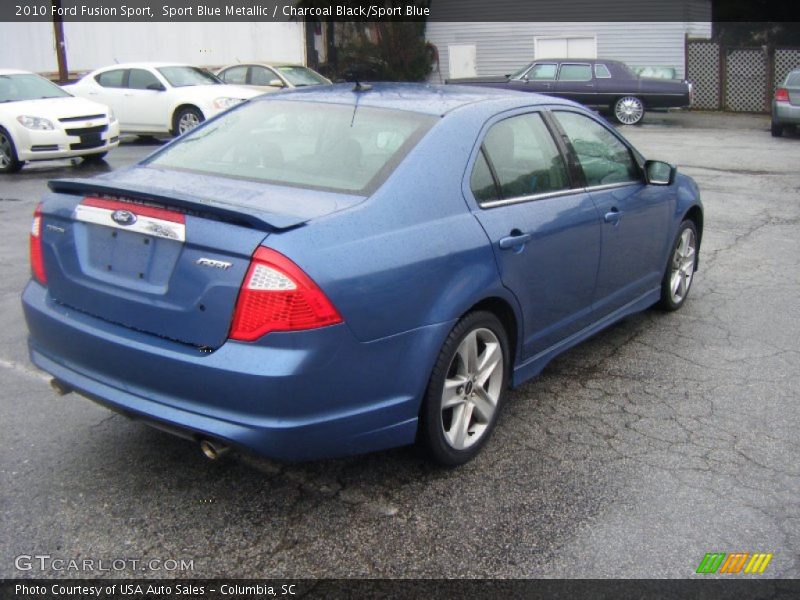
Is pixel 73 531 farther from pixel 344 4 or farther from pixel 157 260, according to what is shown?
pixel 344 4

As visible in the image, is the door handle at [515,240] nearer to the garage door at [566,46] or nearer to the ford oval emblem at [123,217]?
the ford oval emblem at [123,217]

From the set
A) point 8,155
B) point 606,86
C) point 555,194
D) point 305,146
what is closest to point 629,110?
point 606,86

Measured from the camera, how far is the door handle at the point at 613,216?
4.88 meters

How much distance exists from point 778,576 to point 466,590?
3.59ft

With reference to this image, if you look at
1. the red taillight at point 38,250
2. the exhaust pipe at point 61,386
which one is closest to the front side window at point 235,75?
the red taillight at point 38,250

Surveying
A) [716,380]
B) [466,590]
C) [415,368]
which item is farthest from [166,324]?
[716,380]

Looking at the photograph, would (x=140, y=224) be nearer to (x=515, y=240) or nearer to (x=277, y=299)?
(x=277, y=299)

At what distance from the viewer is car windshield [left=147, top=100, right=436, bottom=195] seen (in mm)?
3830

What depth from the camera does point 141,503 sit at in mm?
3570

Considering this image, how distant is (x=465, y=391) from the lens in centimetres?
391

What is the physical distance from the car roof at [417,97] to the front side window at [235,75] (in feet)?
51.2

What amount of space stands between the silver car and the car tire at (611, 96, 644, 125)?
4248 mm

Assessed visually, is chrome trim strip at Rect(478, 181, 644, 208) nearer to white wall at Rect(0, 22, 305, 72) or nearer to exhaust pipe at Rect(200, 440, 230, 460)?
exhaust pipe at Rect(200, 440, 230, 460)

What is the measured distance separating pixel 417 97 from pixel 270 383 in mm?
1926
